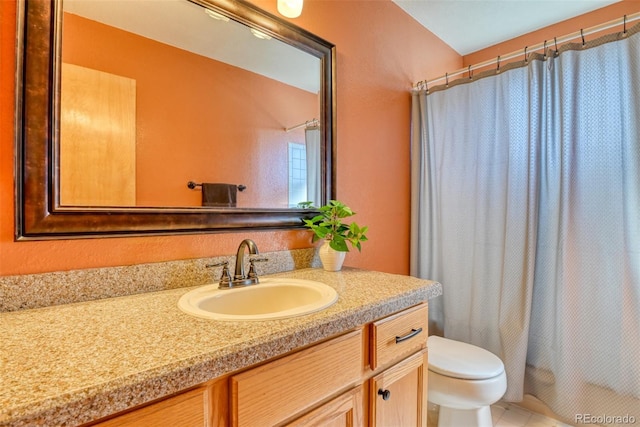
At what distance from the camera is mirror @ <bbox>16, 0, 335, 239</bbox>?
2.77ft

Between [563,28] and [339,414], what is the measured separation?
2.71 meters

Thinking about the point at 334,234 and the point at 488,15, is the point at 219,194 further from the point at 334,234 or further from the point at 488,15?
the point at 488,15

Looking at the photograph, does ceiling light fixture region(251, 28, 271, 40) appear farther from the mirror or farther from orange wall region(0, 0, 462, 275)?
orange wall region(0, 0, 462, 275)

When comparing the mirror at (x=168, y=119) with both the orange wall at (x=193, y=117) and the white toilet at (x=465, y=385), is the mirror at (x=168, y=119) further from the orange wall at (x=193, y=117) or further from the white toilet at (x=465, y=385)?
the white toilet at (x=465, y=385)

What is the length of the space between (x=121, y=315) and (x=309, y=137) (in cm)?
101

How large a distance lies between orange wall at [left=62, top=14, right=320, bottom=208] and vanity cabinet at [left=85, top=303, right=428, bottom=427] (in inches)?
26.1

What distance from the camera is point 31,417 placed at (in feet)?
1.36

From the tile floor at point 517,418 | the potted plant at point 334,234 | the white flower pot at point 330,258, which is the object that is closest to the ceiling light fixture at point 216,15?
the potted plant at point 334,234

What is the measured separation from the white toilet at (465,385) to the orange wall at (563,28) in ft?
5.37

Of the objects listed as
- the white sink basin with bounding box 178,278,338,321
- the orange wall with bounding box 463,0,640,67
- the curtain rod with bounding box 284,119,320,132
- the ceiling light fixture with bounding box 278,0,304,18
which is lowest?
the white sink basin with bounding box 178,278,338,321

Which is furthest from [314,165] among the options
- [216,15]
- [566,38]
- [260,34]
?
[566,38]

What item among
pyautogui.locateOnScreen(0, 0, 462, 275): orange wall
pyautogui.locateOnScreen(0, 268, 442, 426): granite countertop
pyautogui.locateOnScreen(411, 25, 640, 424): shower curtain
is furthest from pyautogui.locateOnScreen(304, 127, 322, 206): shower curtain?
pyautogui.locateOnScreen(411, 25, 640, 424): shower curtain

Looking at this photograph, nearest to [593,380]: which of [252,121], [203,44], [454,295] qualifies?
[454,295]

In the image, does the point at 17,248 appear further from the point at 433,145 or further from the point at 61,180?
the point at 433,145
